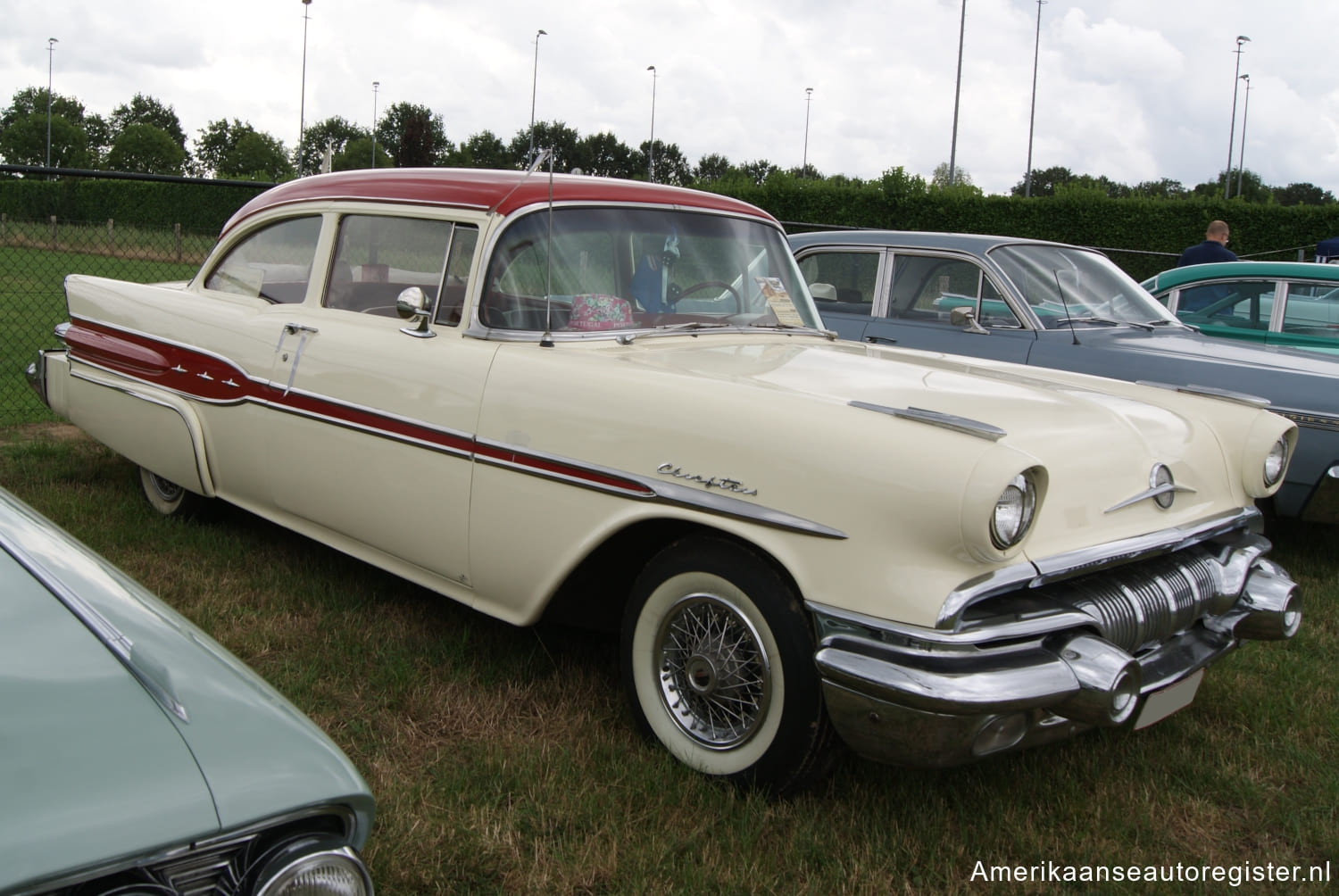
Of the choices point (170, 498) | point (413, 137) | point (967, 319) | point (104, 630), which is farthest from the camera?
point (413, 137)

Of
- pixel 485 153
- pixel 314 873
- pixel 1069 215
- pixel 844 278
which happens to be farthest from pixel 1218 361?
pixel 485 153

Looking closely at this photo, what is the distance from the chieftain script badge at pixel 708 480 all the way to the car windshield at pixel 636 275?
740mm

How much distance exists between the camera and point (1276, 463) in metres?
3.16

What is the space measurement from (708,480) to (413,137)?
41.2 meters

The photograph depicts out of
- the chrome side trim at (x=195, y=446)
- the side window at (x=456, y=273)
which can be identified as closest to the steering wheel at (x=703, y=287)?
the side window at (x=456, y=273)

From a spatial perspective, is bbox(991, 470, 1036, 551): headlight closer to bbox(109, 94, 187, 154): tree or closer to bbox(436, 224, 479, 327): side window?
bbox(436, 224, 479, 327): side window

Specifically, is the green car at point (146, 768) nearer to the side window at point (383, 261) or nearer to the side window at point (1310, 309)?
the side window at point (383, 261)

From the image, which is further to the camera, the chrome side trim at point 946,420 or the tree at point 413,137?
the tree at point 413,137

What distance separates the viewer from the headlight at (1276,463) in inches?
123

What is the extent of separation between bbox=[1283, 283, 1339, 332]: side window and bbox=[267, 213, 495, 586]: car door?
566 cm

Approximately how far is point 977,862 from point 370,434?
2.07 metres

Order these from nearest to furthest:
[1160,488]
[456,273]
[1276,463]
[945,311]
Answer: [1160,488] < [1276,463] < [456,273] < [945,311]

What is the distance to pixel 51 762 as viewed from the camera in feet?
3.59

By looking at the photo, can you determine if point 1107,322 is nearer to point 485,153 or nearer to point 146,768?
point 146,768
